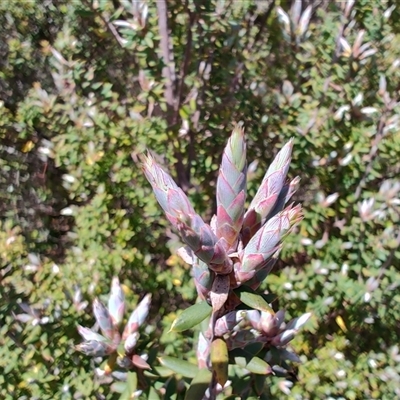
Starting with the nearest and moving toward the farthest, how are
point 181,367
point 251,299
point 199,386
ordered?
point 251,299 → point 199,386 → point 181,367

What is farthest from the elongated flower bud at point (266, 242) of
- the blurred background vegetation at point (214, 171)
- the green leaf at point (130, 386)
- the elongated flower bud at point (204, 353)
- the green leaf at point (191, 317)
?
the blurred background vegetation at point (214, 171)

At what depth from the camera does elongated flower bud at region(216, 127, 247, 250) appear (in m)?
1.01

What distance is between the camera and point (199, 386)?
1.34m

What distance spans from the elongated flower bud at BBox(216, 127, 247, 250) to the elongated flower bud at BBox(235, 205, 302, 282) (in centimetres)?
6

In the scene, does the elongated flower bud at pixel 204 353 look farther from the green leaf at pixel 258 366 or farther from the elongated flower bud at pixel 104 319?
the elongated flower bud at pixel 104 319

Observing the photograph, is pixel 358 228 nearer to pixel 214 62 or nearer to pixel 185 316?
pixel 214 62

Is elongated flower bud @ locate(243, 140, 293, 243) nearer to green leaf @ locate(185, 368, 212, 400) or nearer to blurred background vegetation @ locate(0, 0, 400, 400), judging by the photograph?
green leaf @ locate(185, 368, 212, 400)

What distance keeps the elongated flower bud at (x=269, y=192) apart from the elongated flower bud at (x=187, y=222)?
0.11 meters

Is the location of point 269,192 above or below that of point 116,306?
above

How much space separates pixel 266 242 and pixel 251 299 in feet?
0.49

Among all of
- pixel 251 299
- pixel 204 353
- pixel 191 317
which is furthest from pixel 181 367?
pixel 251 299

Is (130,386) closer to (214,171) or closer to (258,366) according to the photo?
(258,366)

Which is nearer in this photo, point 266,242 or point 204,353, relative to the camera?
point 266,242

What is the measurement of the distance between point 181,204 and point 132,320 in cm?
82
